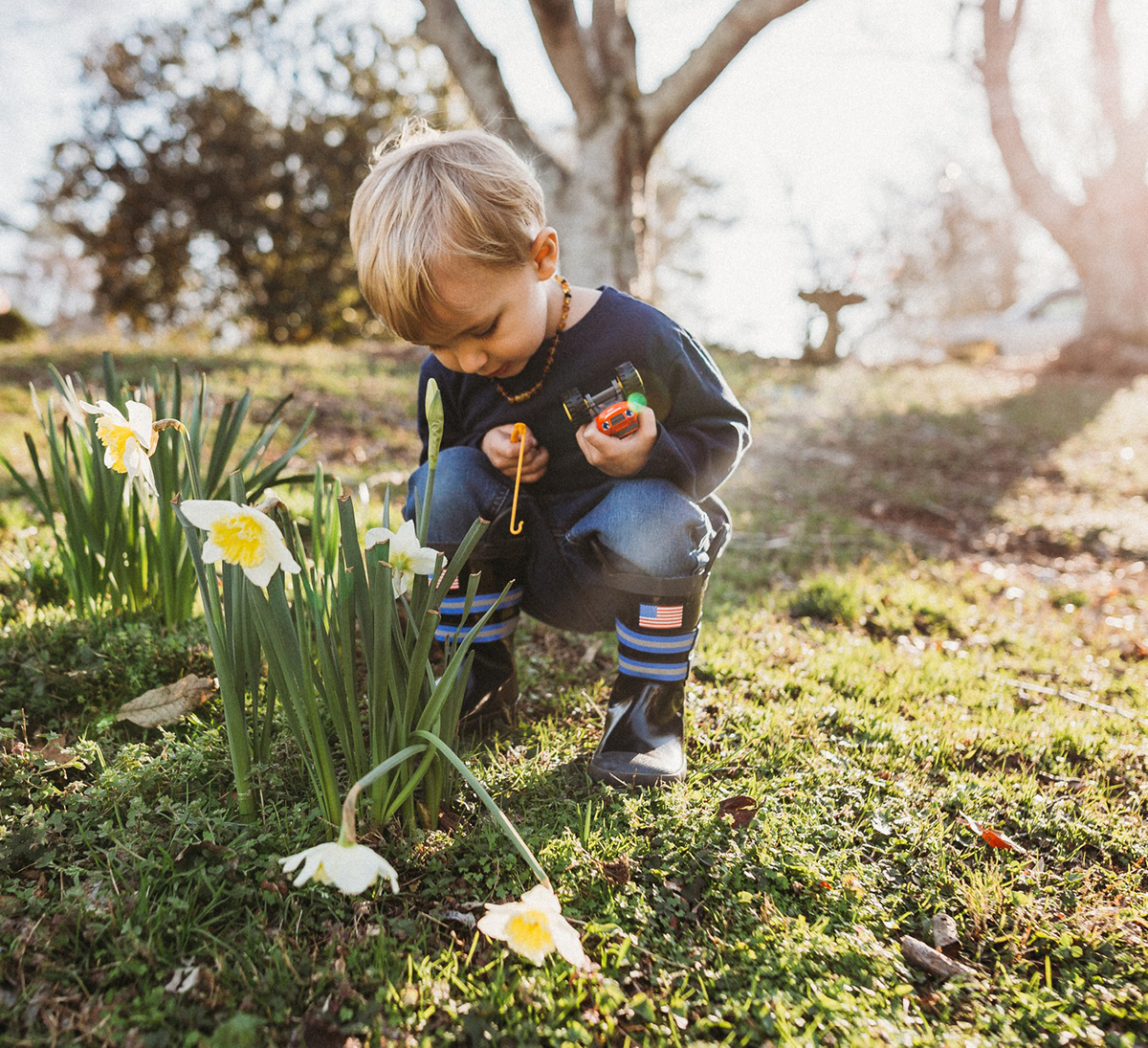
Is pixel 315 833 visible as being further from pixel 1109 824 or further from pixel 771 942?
pixel 1109 824

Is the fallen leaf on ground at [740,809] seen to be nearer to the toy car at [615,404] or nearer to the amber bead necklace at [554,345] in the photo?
the toy car at [615,404]

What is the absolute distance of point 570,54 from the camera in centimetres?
587

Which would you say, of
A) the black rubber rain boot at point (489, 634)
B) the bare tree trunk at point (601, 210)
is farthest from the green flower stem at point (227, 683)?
the bare tree trunk at point (601, 210)

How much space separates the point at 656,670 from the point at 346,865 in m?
0.88

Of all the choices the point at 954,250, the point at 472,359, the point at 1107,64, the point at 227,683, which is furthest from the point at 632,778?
the point at 954,250

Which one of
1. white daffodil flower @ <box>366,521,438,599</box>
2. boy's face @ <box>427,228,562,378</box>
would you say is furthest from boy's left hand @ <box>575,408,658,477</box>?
white daffodil flower @ <box>366,521,438,599</box>

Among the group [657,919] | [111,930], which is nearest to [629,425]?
[657,919]

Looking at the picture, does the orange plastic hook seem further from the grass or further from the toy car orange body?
the grass

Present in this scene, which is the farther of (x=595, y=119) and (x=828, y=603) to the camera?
(x=595, y=119)

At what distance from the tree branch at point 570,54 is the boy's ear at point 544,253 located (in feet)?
16.3

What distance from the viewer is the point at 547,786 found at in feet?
5.29

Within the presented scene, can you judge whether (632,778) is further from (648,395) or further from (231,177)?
(231,177)

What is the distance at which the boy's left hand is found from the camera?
1695 millimetres

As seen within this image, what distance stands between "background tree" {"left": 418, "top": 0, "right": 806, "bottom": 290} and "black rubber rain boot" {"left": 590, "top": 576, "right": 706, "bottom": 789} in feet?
15.6
